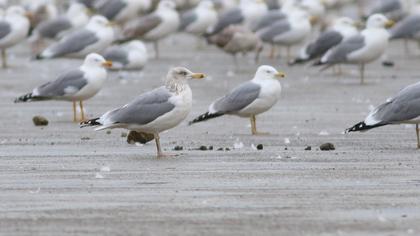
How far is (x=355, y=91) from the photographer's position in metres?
18.2

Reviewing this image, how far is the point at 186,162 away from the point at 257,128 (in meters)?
3.23

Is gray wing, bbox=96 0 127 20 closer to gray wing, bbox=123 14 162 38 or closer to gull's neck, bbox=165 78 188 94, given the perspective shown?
gray wing, bbox=123 14 162 38

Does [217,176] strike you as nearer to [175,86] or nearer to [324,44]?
[175,86]

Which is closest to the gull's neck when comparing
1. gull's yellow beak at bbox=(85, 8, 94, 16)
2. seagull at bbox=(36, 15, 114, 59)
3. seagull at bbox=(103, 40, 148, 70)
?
seagull at bbox=(103, 40, 148, 70)

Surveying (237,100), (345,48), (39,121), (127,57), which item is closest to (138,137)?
(237,100)

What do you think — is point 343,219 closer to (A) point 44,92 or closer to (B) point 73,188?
(B) point 73,188

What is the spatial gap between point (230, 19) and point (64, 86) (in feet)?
40.3

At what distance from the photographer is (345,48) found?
20219mm

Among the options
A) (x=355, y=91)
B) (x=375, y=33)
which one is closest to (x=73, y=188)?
(x=355, y=91)

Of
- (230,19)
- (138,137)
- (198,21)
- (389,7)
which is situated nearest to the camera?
(138,137)

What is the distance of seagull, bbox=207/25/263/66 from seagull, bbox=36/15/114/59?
2075 millimetres

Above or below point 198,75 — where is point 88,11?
above

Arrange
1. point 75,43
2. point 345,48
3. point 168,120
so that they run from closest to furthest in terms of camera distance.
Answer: point 168,120 < point 345,48 < point 75,43

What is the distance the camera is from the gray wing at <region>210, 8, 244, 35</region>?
1047 inches
